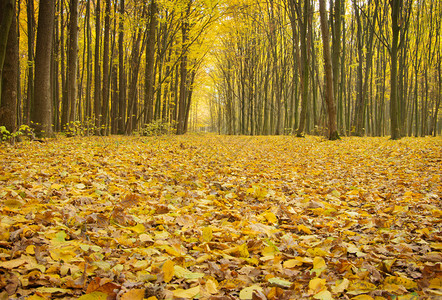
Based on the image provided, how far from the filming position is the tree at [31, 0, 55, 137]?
278 inches

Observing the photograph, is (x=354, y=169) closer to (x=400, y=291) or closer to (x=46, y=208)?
(x=400, y=291)

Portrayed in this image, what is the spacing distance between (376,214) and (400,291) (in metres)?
1.49

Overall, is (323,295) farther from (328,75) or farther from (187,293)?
(328,75)

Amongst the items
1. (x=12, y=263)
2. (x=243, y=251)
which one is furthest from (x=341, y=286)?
(x=12, y=263)

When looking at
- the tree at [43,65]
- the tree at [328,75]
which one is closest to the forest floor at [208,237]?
the tree at [43,65]

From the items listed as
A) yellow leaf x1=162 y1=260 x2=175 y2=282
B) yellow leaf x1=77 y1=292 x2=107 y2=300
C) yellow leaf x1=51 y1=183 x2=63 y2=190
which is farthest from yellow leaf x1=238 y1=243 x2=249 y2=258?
yellow leaf x1=51 y1=183 x2=63 y2=190

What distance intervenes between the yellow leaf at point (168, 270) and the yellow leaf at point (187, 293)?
12 centimetres

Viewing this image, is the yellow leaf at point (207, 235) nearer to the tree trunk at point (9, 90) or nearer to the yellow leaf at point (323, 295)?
the yellow leaf at point (323, 295)

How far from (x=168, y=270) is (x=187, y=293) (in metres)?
0.21

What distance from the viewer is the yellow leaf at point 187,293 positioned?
4.19 feet

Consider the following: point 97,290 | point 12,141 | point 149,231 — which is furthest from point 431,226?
point 12,141

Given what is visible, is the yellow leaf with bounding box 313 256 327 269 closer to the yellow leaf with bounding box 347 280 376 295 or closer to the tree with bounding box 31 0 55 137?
the yellow leaf with bounding box 347 280 376 295

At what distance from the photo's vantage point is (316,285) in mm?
1398

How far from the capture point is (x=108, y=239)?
181 centimetres
